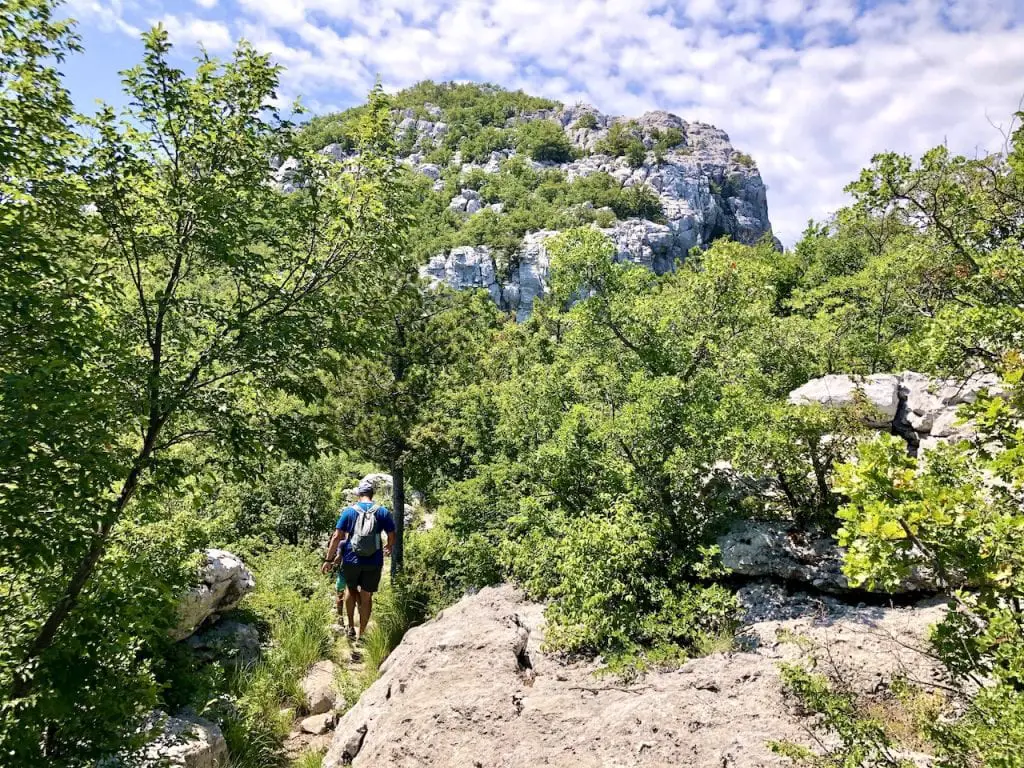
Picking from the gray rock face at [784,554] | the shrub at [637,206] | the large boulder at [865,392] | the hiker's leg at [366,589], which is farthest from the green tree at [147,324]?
the shrub at [637,206]

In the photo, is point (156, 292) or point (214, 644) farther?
point (214, 644)

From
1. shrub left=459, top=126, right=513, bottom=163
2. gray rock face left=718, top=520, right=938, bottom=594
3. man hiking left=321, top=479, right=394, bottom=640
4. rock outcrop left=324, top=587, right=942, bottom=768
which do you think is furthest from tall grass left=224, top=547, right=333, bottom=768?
shrub left=459, top=126, right=513, bottom=163

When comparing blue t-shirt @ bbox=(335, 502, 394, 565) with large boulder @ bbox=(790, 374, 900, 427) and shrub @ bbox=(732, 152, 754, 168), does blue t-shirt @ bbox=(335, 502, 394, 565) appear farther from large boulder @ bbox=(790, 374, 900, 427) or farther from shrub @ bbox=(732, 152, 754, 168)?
shrub @ bbox=(732, 152, 754, 168)

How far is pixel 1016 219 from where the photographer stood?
29.7 feet

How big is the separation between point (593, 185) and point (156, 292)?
8024 cm

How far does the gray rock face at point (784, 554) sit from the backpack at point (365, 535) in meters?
4.86

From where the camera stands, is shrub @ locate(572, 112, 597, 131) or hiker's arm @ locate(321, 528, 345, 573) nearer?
hiker's arm @ locate(321, 528, 345, 573)

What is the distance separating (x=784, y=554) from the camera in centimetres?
686

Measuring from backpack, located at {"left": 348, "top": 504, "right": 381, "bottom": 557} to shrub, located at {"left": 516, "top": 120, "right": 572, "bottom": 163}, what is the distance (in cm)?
8999

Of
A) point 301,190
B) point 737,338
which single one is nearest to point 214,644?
point 301,190

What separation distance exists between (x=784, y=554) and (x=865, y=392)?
3.79 m

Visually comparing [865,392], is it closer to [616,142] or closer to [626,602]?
[626,602]

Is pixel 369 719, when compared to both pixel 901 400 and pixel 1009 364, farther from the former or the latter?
pixel 901 400

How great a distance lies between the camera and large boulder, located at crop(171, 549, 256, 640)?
24.4 feet
